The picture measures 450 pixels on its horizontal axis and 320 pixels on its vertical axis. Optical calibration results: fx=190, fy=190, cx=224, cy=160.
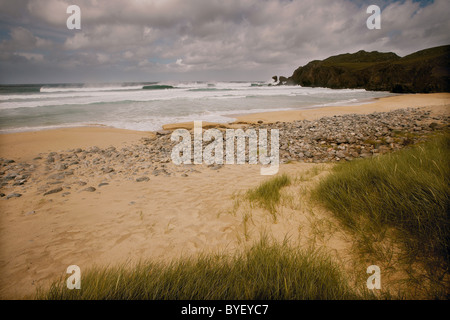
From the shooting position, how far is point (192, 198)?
4781 mm

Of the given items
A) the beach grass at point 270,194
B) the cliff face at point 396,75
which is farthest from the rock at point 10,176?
the cliff face at point 396,75

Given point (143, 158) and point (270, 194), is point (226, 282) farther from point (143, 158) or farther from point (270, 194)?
point (143, 158)

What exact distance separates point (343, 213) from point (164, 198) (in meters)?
3.87

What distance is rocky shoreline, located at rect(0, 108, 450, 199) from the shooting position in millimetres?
5531

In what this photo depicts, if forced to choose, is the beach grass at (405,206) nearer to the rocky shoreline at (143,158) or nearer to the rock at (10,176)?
the rocky shoreline at (143,158)

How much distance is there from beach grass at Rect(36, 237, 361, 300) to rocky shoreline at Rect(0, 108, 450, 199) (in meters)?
4.05

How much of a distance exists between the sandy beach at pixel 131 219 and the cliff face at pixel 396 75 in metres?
50.3

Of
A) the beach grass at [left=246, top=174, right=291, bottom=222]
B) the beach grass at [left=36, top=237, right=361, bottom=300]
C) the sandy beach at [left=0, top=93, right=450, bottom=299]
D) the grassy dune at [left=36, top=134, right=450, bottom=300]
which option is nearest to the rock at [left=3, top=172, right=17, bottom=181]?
the sandy beach at [left=0, top=93, right=450, bottom=299]

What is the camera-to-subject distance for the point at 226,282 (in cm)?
197

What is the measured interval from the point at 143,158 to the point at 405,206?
786cm

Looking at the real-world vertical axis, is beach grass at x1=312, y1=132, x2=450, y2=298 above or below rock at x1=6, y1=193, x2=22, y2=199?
above

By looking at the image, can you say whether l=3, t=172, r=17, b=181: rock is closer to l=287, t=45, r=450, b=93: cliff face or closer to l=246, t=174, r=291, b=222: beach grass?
l=246, t=174, r=291, b=222: beach grass

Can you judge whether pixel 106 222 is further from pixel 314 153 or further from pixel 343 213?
pixel 314 153

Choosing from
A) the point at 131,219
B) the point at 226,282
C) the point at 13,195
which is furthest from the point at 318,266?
the point at 13,195
